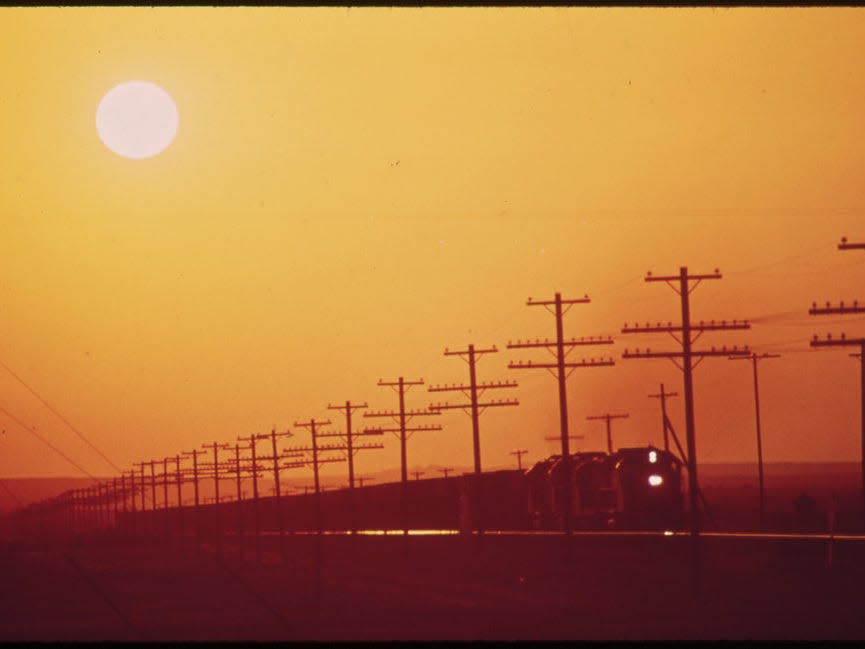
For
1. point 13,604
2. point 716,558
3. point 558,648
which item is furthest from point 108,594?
point 558,648

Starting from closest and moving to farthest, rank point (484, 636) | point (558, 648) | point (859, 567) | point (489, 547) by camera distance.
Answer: point (558, 648) < point (484, 636) < point (859, 567) < point (489, 547)

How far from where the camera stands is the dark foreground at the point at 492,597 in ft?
115

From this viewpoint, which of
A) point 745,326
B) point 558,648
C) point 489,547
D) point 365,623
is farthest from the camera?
point 489,547

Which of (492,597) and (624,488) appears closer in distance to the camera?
(492,597)

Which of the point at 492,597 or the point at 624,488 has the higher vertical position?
the point at 624,488

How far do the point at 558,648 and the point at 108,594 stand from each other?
36199 mm

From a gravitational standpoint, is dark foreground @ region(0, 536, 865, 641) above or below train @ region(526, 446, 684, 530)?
below

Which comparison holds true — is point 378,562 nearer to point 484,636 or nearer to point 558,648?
point 484,636

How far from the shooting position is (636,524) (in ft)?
220

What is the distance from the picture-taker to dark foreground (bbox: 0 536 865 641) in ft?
115

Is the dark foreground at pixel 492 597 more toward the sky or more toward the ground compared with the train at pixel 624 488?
more toward the ground

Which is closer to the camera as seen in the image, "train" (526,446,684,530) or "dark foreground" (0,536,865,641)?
"dark foreground" (0,536,865,641)

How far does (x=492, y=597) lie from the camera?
46906mm

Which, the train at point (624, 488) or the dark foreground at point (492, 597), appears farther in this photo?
the train at point (624, 488)
